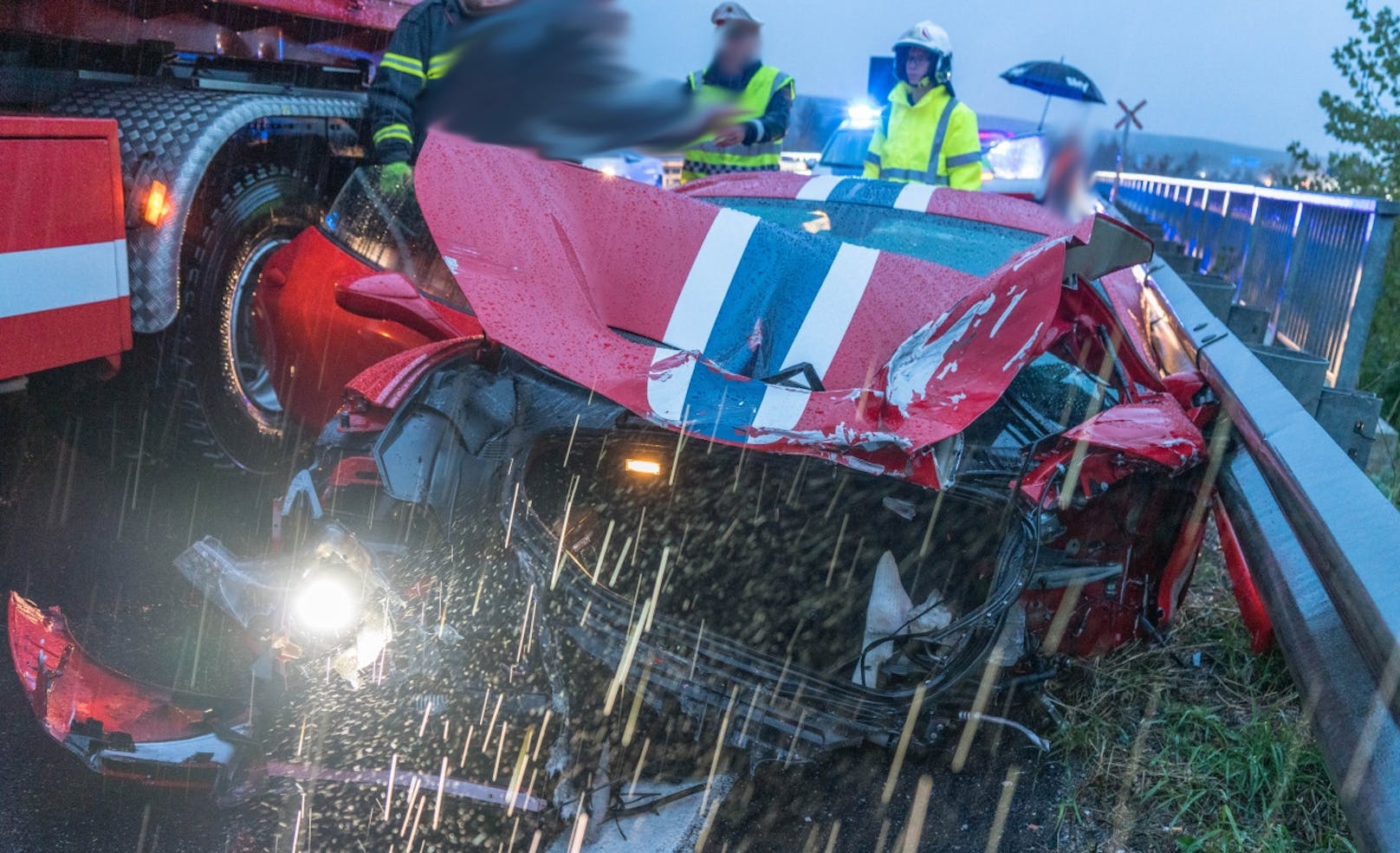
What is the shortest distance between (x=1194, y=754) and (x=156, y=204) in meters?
3.55

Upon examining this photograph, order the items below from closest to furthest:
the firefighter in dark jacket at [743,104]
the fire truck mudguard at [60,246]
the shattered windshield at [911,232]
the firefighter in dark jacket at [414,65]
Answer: the fire truck mudguard at [60,246]
the shattered windshield at [911,232]
the firefighter in dark jacket at [414,65]
the firefighter in dark jacket at [743,104]

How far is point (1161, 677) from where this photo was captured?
3.23 metres

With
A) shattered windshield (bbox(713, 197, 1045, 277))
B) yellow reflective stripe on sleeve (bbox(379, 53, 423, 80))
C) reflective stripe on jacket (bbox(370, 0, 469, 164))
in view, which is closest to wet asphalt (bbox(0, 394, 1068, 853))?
shattered windshield (bbox(713, 197, 1045, 277))

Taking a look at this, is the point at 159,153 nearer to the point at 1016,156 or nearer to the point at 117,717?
the point at 117,717

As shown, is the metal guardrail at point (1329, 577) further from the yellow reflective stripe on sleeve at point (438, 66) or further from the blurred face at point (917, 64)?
the yellow reflective stripe on sleeve at point (438, 66)

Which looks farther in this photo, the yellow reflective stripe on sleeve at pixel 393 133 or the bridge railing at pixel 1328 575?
the yellow reflective stripe on sleeve at pixel 393 133

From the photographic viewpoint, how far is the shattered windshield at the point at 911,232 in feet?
11.9

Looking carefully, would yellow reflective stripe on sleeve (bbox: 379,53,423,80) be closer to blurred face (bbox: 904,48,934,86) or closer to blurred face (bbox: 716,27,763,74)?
blurred face (bbox: 716,27,763,74)

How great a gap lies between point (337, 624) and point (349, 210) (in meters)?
1.71

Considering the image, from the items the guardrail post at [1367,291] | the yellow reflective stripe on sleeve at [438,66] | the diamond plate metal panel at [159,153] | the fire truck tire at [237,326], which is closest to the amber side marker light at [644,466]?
the diamond plate metal panel at [159,153]

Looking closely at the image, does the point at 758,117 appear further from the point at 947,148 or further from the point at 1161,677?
the point at 1161,677

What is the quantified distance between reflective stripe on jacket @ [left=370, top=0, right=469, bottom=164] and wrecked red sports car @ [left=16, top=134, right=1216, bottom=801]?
1.68 m

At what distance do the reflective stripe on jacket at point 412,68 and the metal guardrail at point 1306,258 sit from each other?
165 inches

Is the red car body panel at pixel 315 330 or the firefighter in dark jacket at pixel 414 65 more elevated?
the firefighter in dark jacket at pixel 414 65
